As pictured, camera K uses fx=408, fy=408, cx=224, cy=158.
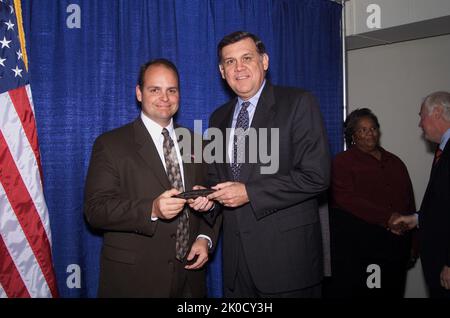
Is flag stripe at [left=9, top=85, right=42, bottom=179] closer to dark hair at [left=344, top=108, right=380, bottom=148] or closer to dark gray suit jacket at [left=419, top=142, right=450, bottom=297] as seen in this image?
dark gray suit jacket at [left=419, top=142, right=450, bottom=297]

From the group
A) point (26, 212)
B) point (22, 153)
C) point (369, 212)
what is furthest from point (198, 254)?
point (369, 212)

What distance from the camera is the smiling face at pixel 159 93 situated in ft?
7.17

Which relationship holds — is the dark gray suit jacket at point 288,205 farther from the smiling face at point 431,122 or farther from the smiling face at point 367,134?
the smiling face at point 367,134

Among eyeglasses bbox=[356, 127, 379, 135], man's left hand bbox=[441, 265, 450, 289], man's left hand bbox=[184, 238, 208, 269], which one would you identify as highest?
eyeglasses bbox=[356, 127, 379, 135]

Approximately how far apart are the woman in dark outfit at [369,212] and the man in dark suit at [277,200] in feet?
5.71

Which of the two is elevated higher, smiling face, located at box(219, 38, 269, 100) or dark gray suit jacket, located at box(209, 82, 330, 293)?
smiling face, located at box(219, 38, 269, 100)

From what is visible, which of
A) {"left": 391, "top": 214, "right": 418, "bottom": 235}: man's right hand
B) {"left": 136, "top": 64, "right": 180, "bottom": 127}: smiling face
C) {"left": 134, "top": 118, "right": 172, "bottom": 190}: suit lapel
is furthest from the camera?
{"left": 391, "top": 214, "right": 418, "bottom": 235}: man's right hand

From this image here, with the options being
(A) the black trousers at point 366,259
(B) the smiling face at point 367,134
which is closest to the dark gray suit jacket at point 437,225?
(A) the black trousers at point 366,259

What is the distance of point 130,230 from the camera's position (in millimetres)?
1939

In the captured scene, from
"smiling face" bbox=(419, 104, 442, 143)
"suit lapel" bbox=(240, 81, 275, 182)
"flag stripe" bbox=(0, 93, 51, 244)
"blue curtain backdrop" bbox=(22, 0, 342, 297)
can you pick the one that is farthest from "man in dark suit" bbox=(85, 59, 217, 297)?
"smiling face" bbox=(419, 104, 442, 143)

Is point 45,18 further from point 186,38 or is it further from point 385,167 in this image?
point 385,167

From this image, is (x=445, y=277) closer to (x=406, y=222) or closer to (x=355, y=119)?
(x=406, y=222)

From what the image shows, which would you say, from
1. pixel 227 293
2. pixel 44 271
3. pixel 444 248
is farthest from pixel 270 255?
pixel 44 271

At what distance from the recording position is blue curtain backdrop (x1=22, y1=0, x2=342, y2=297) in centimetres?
277
